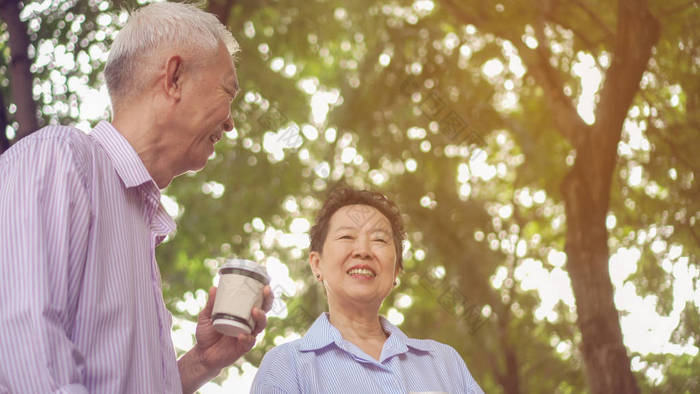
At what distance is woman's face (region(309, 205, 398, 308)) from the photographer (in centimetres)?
256

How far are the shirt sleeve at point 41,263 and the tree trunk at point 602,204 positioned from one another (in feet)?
16.7

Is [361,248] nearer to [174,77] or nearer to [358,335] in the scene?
[358,335]

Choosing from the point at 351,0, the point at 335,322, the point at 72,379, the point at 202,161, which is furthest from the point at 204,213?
the point at 72,379

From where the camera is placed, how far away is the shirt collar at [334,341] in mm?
2416

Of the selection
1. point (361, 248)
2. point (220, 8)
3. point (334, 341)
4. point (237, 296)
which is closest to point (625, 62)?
point (220, 8)

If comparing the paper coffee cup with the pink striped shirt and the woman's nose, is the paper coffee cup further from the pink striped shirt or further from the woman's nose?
the woman's nose

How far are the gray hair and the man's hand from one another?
0.68 m

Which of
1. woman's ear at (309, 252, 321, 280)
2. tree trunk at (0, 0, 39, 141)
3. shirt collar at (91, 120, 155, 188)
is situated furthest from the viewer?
tree trunk at (0, 0, 39, 141)

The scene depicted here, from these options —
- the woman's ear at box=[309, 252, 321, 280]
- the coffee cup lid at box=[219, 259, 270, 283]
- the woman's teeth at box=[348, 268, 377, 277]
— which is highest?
the woman's teeth at box=[348, 268, 377, 277]

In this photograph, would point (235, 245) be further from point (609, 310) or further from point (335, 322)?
point (335, 322)

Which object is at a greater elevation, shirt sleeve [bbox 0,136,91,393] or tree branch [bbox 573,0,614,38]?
tree branch [bbox 573,0,614,38]

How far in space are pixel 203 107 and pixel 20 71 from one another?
211 cm

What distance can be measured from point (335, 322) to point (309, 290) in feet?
19.6

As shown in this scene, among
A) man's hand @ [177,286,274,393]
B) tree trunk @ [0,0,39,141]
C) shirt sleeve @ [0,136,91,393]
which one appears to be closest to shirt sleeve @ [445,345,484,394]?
man's hand @ [177,286,274,393]
